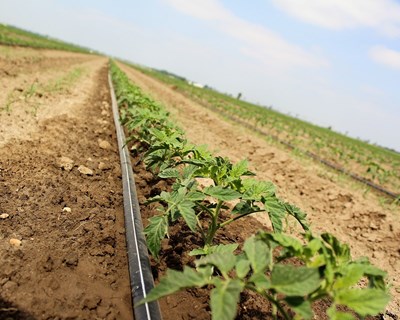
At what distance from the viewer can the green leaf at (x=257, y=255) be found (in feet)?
4.40

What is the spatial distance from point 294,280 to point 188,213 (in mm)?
717

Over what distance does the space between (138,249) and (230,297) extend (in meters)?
1.19

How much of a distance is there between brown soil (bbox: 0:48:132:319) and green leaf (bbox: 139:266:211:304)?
2.24ft

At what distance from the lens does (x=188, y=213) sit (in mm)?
1834

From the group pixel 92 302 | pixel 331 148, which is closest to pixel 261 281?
pixel 92 302

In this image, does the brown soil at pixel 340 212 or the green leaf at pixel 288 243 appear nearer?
the green leaf at pixel 288 243

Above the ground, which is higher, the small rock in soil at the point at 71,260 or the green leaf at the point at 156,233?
the green leaf at the point at 156,233

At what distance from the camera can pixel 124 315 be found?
1.80 metres

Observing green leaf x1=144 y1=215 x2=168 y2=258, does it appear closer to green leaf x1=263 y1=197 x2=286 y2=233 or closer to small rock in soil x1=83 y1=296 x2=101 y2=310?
small rock in soil x1=83 y1=296 x2=101 y2=310

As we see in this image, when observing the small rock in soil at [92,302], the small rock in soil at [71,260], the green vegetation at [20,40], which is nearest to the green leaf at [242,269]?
the small rock in soil at [92,302]

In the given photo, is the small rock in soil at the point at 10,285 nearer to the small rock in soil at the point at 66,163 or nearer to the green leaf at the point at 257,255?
the green leaf at the point at 257,255

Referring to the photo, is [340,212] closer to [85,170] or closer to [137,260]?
[85,170]

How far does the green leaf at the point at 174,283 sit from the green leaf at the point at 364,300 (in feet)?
1.73

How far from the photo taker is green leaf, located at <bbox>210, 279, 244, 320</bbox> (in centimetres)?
113
